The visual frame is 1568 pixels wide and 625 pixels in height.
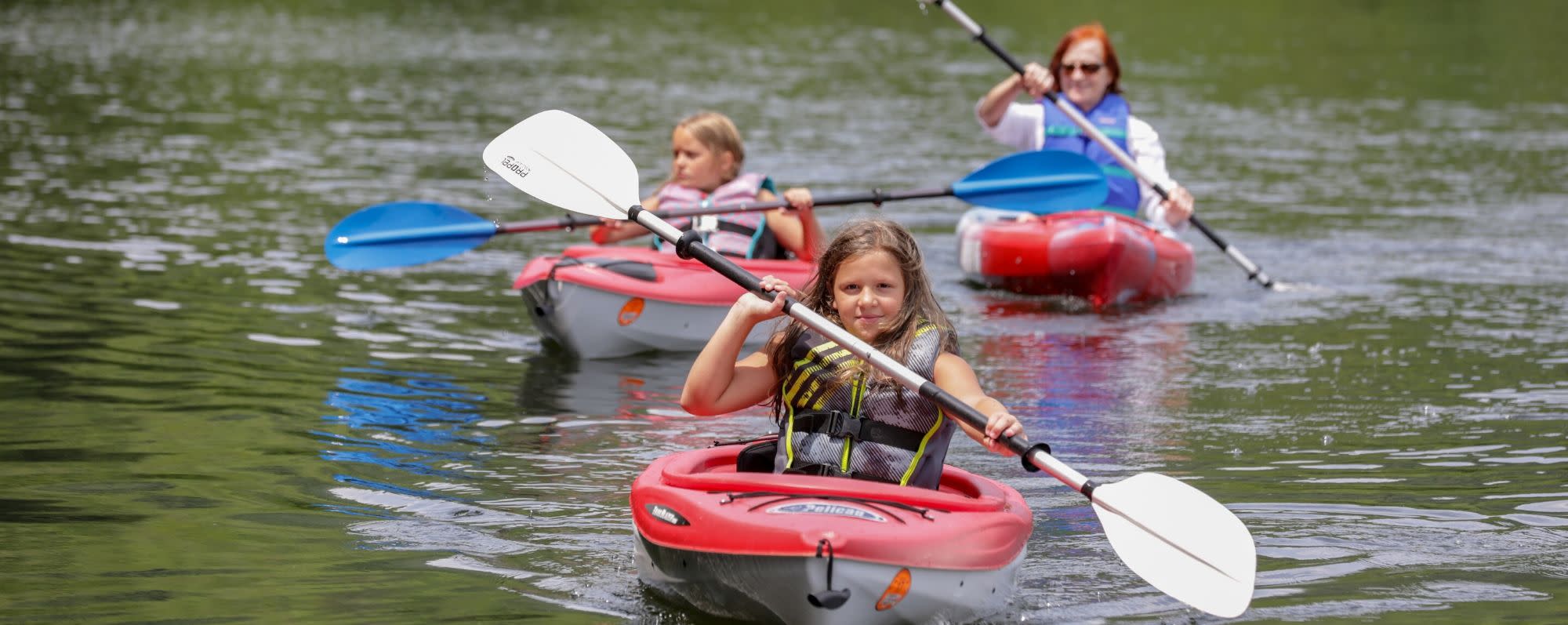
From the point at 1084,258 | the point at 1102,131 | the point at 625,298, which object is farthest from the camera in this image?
the point at 1102,131

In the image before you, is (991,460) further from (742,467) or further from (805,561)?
(805,561)

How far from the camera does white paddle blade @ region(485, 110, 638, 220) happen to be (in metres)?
6.01

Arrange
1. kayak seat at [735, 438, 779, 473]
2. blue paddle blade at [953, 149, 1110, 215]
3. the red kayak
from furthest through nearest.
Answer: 1. the red kayak
2. blue paddle blade at [953, 149, 1110, 215]
3. kayak seat at [735, 438, 779, 473]

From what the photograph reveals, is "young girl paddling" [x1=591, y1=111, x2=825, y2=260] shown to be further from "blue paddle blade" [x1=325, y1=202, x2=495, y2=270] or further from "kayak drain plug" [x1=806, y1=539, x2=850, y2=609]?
"kayak drain plug" [x1=806, y1=539, x2=850, y2=609]

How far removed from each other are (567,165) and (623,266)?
218 cm

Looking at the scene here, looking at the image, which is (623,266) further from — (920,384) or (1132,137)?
(920,384)

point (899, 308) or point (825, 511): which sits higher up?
point (899, 308)

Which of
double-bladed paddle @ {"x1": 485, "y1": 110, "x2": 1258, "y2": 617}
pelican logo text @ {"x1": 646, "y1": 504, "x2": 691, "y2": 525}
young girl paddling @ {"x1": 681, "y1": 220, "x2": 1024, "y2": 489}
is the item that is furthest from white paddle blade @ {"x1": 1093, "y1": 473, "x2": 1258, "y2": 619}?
pelican logo text @ {"x1": 646, "y1": 504, "x2": 691, "y2": 525}

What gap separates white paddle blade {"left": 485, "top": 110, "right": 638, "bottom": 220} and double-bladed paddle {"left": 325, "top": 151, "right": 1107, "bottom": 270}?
1.81 metres

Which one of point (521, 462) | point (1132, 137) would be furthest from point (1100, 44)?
point (521, 462)

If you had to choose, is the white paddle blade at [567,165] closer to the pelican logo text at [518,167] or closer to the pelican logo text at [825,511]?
the pelican logo text at [518,167]

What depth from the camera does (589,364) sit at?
8289 millimetres

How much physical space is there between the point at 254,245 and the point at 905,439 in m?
6.99

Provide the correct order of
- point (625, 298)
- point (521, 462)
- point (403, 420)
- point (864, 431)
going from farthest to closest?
point (625, 298) < point (403, 420) < point (521, 462) < point (864, 431)
